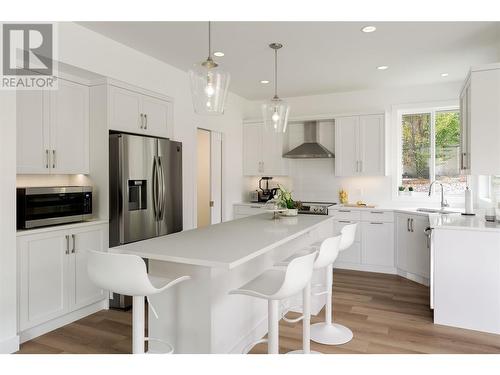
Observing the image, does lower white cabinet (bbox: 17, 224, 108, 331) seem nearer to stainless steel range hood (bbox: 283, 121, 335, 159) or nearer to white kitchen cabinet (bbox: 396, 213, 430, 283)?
stainless steel range hood (bbox: 283, 121, 335, 159)

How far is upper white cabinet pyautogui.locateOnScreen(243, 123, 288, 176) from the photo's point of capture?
19.8ft

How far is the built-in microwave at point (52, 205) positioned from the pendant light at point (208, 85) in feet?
4.99

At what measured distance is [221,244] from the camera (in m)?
2.32

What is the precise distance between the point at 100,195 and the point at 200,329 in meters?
1.91

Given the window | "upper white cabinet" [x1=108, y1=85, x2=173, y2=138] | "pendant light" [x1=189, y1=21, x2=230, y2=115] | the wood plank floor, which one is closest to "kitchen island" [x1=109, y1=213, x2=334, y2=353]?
the wood plank floor

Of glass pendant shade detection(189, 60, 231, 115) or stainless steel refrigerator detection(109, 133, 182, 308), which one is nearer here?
glass pendant shade detection(189, 60, 231, 115)

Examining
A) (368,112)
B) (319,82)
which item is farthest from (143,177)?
(368,112)

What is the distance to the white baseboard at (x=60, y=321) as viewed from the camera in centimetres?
294

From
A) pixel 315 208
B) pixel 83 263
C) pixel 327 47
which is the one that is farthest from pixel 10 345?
pixel 315 208

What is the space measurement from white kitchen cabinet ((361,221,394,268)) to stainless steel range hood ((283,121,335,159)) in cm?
122

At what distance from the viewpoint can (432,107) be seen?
525cm

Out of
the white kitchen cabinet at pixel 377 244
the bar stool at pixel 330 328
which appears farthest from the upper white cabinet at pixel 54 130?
the white kitchen cabinet at pixel 377 244

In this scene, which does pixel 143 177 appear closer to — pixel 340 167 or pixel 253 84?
pixel 253 84

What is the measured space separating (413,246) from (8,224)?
4.39m
